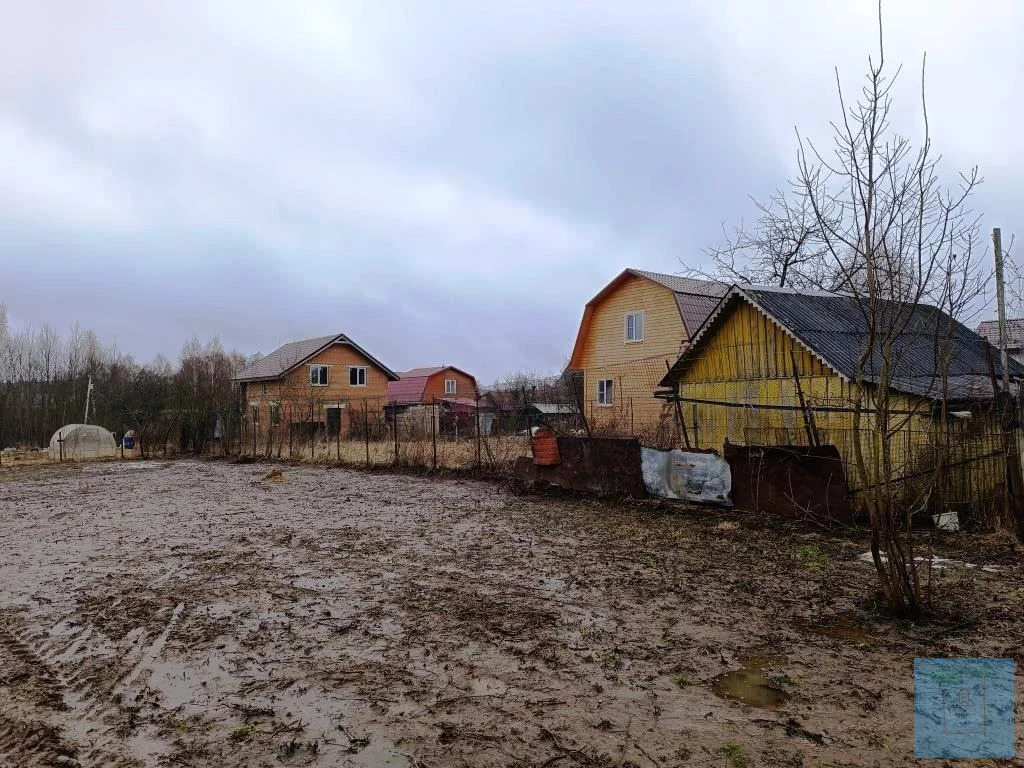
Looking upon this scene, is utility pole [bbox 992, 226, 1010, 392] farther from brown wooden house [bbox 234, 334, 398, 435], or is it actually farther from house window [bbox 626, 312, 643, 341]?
brown wooden house [bbox 234, 334, 398, 435]

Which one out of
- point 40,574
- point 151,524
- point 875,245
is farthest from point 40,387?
point 875,245

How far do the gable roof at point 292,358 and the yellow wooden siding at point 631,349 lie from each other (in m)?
18.3

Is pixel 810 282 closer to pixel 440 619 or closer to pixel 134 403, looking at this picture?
pixel 440 619

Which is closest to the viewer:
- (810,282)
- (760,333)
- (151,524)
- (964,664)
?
(964,664)

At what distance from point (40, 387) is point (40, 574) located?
41547mm

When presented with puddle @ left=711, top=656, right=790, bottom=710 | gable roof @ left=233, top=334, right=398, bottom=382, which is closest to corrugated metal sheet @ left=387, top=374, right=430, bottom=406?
gable roof @ left=233, top=334, right=398, bottom=382

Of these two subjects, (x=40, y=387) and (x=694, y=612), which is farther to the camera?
(x=40, y=387)

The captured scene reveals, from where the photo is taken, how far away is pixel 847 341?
12.5 metres

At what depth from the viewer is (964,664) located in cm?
443

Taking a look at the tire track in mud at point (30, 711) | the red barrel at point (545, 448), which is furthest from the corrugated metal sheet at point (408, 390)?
the tire track in mud at point (30, 711)

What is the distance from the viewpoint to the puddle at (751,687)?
12.9 feet

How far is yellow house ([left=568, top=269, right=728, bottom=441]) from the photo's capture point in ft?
79.2

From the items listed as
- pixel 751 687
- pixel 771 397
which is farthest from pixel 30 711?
pixel 771 397

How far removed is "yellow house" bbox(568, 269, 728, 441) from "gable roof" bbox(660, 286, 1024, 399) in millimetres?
8500
